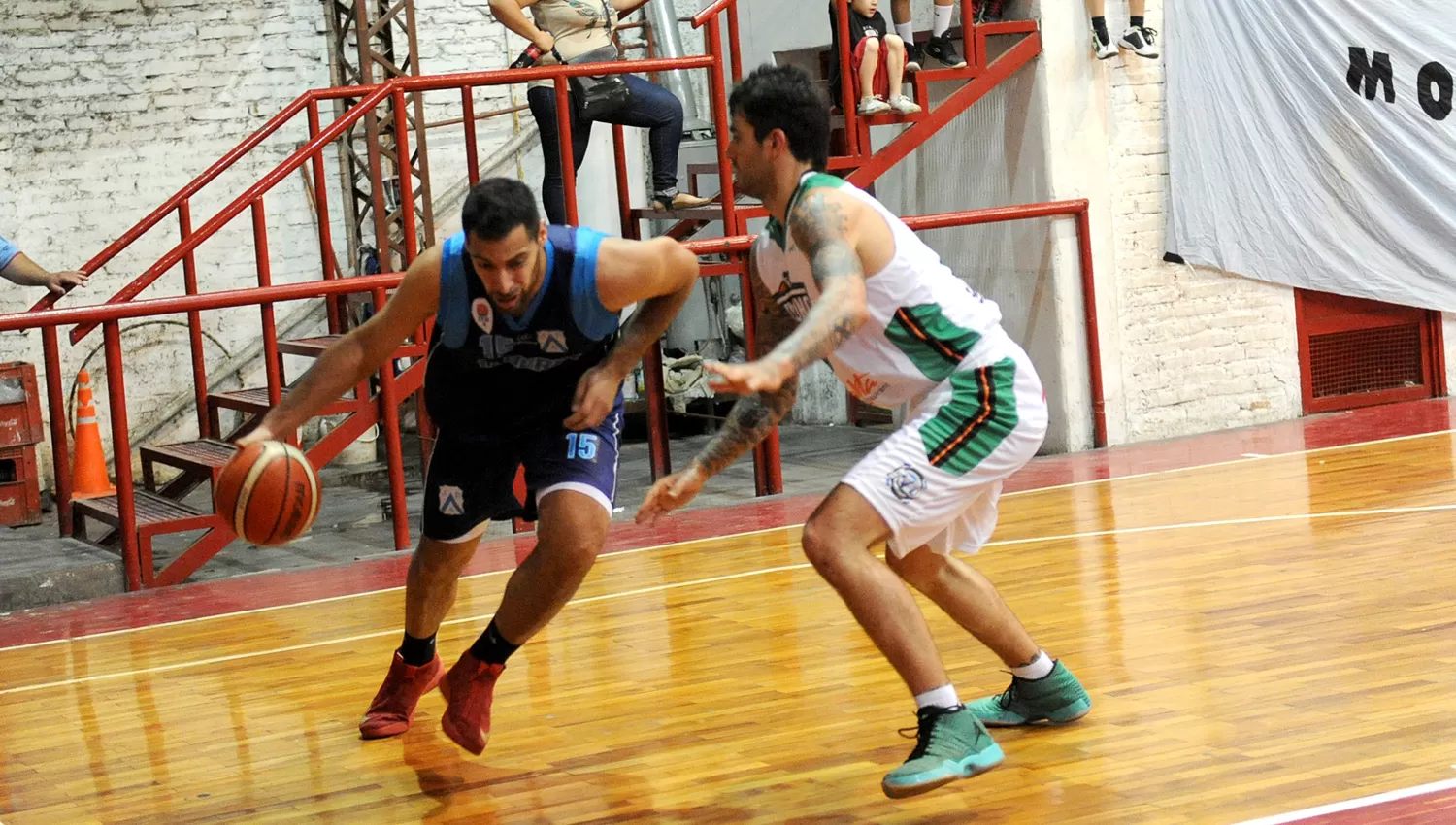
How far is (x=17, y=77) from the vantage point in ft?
40.5

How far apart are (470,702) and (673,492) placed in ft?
3.05

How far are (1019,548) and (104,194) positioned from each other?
8078 mm

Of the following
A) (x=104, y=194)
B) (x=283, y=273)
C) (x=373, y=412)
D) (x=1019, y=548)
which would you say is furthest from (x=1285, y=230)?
(x=104, y=194)

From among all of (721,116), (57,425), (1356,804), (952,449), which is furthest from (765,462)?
(1356,804)

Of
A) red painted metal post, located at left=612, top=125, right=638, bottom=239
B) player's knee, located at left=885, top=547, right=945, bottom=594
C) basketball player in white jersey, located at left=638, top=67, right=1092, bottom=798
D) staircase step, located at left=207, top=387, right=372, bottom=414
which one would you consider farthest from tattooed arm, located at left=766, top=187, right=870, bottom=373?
red painted metal post, located at left=612, top=125, right=638, bottom=239

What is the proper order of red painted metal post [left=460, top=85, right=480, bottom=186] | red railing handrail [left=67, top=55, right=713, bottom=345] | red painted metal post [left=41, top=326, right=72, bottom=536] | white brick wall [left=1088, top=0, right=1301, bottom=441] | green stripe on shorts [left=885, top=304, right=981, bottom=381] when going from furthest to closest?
white brick wall [left=1088, top=0, right=1301, bottom=441] < red painted metal post [left=460, top=85, right=480, bottom=186] < red railing handrail [left=67, top=55, right=713, bottom=345] < red painted metal post [left=41, top=326, right=72, bottom=536] < green stripe on shorts [left=885, top=304, right=981, bottom=381]

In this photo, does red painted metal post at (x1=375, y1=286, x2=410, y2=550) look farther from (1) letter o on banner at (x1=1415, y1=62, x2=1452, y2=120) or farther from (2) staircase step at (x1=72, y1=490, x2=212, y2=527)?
(1) letter o on banner at (x1=1415, y1=62, x2=1452, y2=120)

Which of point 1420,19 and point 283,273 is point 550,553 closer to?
point 1420,19

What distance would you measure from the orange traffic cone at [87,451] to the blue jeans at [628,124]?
3.36 m

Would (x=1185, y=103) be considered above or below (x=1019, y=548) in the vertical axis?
above

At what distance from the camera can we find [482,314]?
4508 millimetres

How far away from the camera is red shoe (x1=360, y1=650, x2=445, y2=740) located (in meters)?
4.99

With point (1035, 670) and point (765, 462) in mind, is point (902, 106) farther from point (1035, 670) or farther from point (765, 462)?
point (1035, 670)

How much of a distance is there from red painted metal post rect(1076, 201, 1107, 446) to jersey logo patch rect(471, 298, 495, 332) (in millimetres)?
6175
